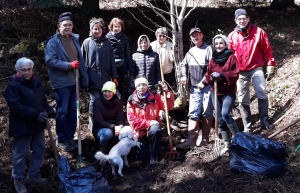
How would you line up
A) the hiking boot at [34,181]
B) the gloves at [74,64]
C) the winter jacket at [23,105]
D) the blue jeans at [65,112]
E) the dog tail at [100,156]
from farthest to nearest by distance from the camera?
the blue jeans at [65,112], the gloves at [74,64], the dog tail at [100,156], the hiking boot at [34,181], the winter jacket at [23,105]

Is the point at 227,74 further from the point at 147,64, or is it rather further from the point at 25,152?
the point at 25,152

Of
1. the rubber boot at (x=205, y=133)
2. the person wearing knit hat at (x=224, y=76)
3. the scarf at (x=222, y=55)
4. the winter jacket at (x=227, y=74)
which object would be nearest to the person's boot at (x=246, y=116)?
the rubber boot at (x=205, y=133)

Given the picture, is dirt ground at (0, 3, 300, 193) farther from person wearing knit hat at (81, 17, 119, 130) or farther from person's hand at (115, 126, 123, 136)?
person wearing knit hat at (81, 17, 119, 130)

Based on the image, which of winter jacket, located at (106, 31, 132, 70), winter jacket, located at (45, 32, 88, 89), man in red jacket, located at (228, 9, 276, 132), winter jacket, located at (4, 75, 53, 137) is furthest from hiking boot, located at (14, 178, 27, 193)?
man in red jacket, located at (228, 9, 276, 132)

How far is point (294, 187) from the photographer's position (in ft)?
14.6

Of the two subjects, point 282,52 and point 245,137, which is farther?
point 282,52

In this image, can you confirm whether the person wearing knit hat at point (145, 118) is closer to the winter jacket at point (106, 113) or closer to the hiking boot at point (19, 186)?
the winter jacket at point (106, 113)

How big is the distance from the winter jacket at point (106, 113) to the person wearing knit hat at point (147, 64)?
2.20 ft

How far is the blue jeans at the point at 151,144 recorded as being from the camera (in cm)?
580

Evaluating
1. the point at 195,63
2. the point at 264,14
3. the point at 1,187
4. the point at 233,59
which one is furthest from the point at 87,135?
the point at 264,14

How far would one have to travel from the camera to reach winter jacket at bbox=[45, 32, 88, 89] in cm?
563

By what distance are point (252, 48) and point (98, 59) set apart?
2592 millimetres

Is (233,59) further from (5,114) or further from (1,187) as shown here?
(5,114)

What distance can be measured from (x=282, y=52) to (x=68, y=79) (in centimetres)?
587
